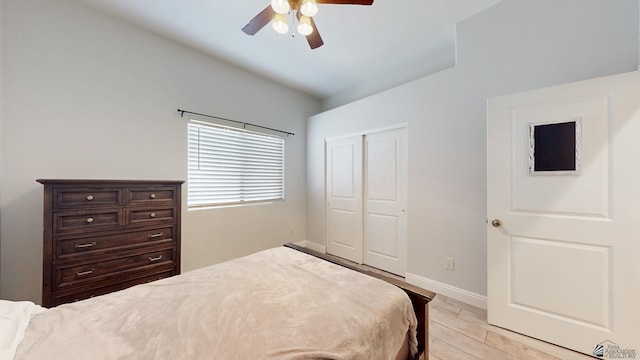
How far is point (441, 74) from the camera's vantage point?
2.44 metres

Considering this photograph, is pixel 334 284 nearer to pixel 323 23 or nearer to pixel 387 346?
pixel 387 346

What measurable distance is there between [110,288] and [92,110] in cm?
161

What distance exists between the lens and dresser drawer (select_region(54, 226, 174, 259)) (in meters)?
1.66

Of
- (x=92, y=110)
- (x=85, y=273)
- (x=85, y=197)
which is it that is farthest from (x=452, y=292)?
(x=92, y=110)

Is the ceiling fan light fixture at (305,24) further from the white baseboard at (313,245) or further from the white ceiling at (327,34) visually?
the white baseboard at (313,245)

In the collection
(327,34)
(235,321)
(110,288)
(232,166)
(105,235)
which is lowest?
(110,288)

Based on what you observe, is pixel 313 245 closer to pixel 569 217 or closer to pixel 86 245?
pixel 86 245

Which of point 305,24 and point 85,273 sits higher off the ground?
point 305,24

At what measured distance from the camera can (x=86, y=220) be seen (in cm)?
173

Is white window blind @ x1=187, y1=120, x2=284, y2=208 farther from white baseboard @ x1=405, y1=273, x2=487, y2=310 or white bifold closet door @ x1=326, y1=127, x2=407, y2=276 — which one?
white baseboard @ x1=405, y1=273, x2=487, y2=310

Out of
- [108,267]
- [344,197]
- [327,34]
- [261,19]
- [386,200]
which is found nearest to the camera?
[261,19]

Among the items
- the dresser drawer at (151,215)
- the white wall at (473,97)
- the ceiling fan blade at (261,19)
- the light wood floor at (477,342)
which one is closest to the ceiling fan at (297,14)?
the ceiling fan blade at (261,19)

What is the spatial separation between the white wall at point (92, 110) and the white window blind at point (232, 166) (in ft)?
0.46

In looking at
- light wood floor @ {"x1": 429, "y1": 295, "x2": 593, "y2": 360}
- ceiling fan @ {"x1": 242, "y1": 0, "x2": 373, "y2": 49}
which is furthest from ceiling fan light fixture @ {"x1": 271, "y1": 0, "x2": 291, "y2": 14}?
light wood floor @ {"x1": 429, "y1": 295, "x2": 593, "y2": 360}
